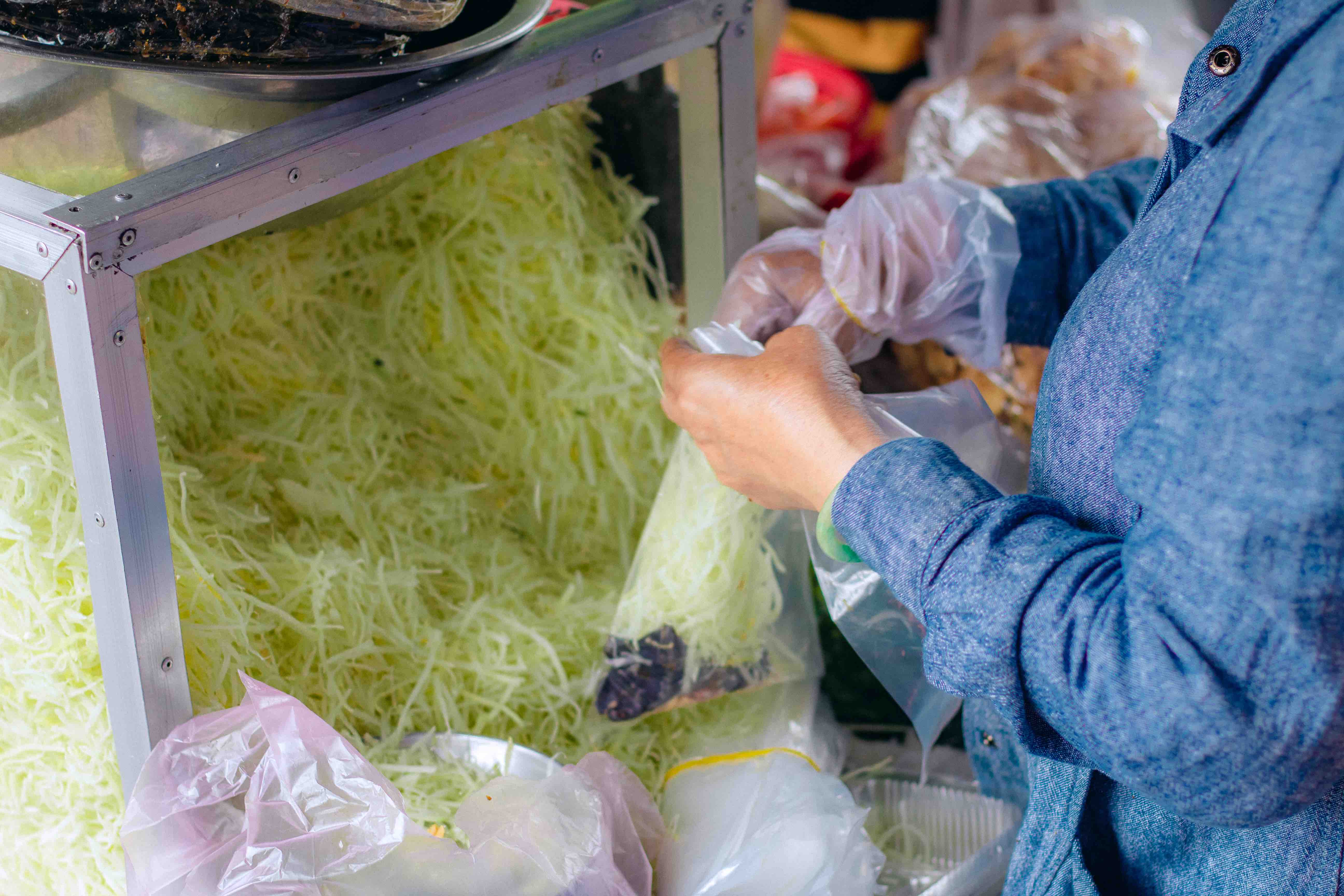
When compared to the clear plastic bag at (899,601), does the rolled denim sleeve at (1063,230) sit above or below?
above

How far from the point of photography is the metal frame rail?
2.50 feet

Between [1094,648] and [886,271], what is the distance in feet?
1.90

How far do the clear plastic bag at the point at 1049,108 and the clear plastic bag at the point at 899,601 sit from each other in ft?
2.57

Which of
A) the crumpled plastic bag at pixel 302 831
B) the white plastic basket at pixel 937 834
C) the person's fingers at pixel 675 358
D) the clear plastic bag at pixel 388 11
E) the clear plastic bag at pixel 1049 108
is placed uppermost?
the clear plastic bag at pixel 388 11

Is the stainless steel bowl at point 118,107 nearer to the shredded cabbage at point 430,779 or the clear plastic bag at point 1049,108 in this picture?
the shredded cabbage at point 430,779

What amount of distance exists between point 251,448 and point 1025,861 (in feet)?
2.88

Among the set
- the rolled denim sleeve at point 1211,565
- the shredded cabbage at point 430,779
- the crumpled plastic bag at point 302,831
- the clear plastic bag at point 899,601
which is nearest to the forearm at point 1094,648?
the rolled denim sleeve at point 1211,565

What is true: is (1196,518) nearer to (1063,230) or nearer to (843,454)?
(843,454)

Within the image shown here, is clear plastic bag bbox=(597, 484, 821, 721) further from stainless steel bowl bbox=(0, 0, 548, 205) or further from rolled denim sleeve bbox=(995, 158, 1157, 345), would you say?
stainless steel bowl bbox=(0, 0, 548, 205)

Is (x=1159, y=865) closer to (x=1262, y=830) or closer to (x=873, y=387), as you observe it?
(x=1262, y=830)

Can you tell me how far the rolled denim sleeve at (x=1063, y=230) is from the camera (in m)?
1.20

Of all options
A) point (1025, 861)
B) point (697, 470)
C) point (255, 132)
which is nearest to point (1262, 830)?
point (1025, 861)

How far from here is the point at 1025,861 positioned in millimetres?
996

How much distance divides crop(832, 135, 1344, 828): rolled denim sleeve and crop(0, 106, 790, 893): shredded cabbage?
0.55 metres
